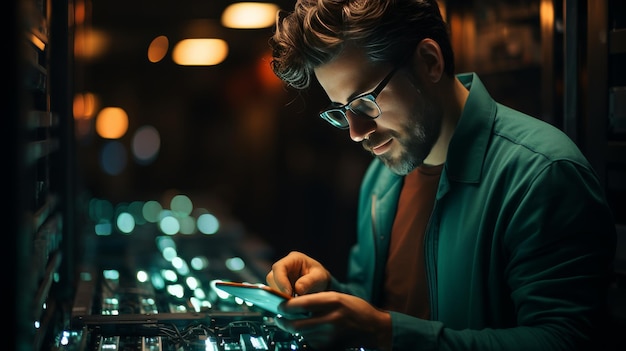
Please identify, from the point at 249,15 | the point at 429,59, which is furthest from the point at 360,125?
the point at 249,15

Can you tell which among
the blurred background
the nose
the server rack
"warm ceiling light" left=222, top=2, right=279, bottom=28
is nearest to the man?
the nose

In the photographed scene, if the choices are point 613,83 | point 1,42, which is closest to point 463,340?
point 613,83

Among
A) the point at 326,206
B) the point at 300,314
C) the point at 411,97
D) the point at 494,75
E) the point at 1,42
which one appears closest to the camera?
the point at 1,42

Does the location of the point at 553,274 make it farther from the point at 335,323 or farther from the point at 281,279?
the point at 281,279

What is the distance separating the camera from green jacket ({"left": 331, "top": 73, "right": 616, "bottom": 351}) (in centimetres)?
168

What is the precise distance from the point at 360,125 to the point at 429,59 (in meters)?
0.29

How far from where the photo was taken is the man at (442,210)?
1.67 metres

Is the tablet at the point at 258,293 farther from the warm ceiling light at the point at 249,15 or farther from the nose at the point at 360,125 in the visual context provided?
the warm ceiling light at the point at 249,15

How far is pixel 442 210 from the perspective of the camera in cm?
202

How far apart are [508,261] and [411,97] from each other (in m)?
0.56

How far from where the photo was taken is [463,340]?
5.48ft

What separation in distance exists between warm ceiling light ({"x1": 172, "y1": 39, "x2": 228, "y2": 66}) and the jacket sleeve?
13.5 ft

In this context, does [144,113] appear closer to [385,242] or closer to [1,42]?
[385,242]

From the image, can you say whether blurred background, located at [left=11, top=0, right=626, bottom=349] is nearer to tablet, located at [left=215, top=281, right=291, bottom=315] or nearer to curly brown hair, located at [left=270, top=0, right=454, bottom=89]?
curly brown hair, located at [left=270, top=0, right=454, bottom=89]
